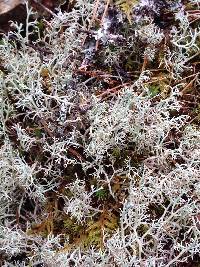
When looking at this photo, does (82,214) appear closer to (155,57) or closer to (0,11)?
(155,57)

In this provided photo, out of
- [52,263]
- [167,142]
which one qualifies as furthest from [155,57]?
[52,263]

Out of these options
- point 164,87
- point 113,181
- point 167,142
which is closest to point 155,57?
point 164,87

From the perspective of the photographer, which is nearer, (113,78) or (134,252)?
(134,252)

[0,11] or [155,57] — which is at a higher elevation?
[0,11]

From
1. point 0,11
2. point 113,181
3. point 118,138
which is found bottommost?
point 113,181

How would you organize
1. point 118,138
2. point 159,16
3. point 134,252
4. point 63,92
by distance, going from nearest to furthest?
point 134,252 < point 118,138 < point 63,92 < point 159,16

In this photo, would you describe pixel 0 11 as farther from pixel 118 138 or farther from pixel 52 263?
pixel 52 263

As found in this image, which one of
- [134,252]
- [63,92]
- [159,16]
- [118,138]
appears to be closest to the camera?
[134,252]
